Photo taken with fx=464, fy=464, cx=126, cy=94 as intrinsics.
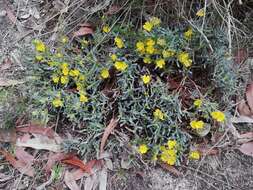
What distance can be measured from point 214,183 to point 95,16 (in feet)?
3.89

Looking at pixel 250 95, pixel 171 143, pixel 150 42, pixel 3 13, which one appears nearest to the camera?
pixel 171 143

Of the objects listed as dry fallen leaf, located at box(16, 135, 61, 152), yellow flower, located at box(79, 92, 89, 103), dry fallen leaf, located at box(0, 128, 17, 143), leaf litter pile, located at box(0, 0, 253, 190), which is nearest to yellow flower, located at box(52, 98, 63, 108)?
leaf litter pile, located at box(0, 0, 253, 190)

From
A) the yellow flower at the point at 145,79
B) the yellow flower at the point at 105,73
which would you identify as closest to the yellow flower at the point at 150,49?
the yellow flower at the point at 145,79

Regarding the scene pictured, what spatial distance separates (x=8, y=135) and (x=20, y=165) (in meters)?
0.19

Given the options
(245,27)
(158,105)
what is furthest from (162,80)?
(245,27)

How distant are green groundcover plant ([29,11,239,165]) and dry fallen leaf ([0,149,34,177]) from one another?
0.24 meters

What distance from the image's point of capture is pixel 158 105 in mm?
2375

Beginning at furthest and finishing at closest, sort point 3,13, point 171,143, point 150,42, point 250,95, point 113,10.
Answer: point 3,13
point 113,10
point 250,95
point 150,42
point 171,143

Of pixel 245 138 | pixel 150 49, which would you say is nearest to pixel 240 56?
pixel 245 138

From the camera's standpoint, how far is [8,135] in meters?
2.51

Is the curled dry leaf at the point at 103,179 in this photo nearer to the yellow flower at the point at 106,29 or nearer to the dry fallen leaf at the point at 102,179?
the dry fallen leaf at the point at 102,179

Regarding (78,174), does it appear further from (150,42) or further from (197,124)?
(150,42)

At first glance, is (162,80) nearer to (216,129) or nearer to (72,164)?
(216,129)

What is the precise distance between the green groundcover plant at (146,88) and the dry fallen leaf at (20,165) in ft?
0.80
